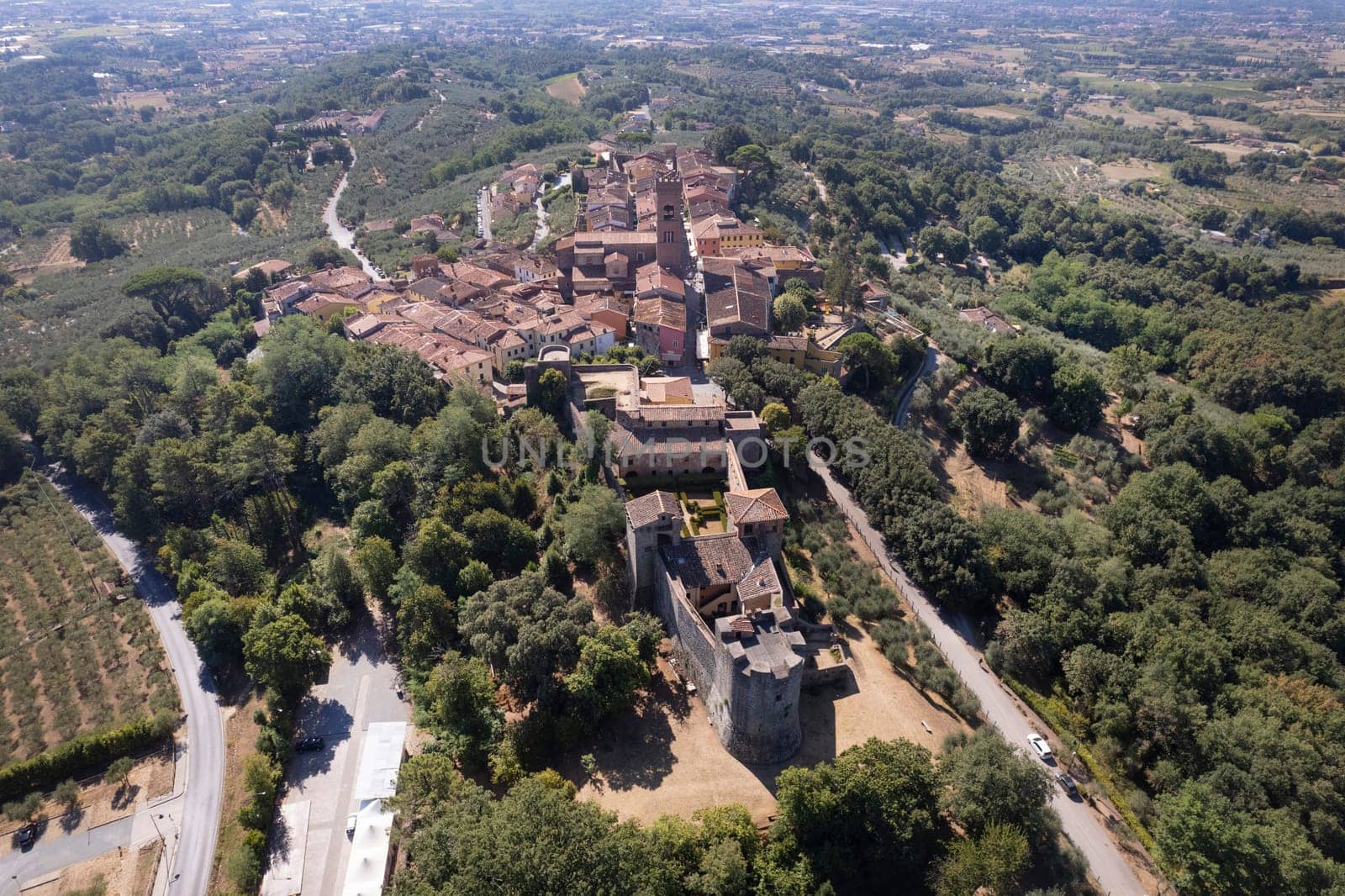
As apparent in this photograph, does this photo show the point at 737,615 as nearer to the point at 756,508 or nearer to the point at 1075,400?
the point at 756,508

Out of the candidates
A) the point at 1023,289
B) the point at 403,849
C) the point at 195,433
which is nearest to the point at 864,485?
the point at 403,849

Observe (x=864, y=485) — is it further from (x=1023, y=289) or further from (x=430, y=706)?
(x=1023, y=289)

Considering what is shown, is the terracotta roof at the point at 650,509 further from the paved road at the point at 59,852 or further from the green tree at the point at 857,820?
the paved road at the point at 59,852

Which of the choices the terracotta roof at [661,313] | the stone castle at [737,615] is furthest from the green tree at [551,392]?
the stone castle at [737,615]

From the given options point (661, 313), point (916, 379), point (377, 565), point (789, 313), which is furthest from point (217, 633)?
point (916, 379)

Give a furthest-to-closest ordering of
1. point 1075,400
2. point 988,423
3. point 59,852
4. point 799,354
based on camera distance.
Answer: point 1075,400 < point 799,354 < point 988,423 < point 59,852

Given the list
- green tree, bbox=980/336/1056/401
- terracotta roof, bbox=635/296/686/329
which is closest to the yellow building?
terracotta roof, bbox=635/296/686/329
